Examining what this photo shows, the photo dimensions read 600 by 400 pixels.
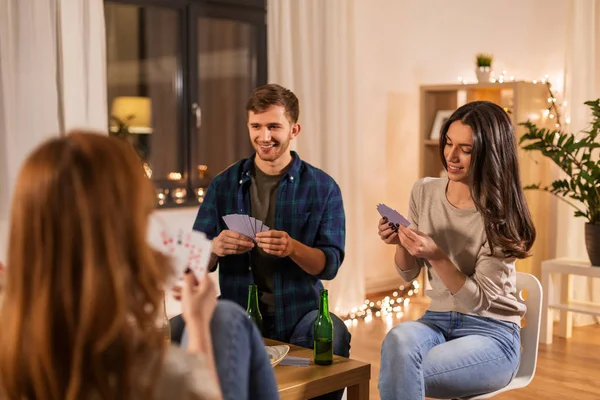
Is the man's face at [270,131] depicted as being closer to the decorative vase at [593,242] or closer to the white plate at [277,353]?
the white plate at [277,353]

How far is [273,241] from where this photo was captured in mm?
2709

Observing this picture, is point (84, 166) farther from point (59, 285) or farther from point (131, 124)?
point (131, 124)

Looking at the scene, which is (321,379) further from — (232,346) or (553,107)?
(553,107)

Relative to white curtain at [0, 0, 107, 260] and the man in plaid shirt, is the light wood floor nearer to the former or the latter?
the man in plaid shirt

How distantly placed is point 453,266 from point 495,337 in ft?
0.85

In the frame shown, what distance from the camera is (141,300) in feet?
3.75

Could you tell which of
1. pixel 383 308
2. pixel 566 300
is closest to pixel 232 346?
pixel 566 300

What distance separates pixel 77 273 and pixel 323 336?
144cm

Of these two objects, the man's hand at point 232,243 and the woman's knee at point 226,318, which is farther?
the man's hand at point 232,243

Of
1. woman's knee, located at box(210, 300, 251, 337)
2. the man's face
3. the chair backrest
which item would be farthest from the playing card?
the chair backrest

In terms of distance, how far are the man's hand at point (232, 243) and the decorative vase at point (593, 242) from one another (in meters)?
2.70

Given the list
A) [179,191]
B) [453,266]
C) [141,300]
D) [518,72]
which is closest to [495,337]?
[453,266]

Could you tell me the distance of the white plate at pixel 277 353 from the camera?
2.34 meters

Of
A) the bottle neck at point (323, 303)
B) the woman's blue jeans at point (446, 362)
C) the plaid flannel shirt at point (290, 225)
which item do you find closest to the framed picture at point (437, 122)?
the plaid flannel shirt at point (290, 225)
